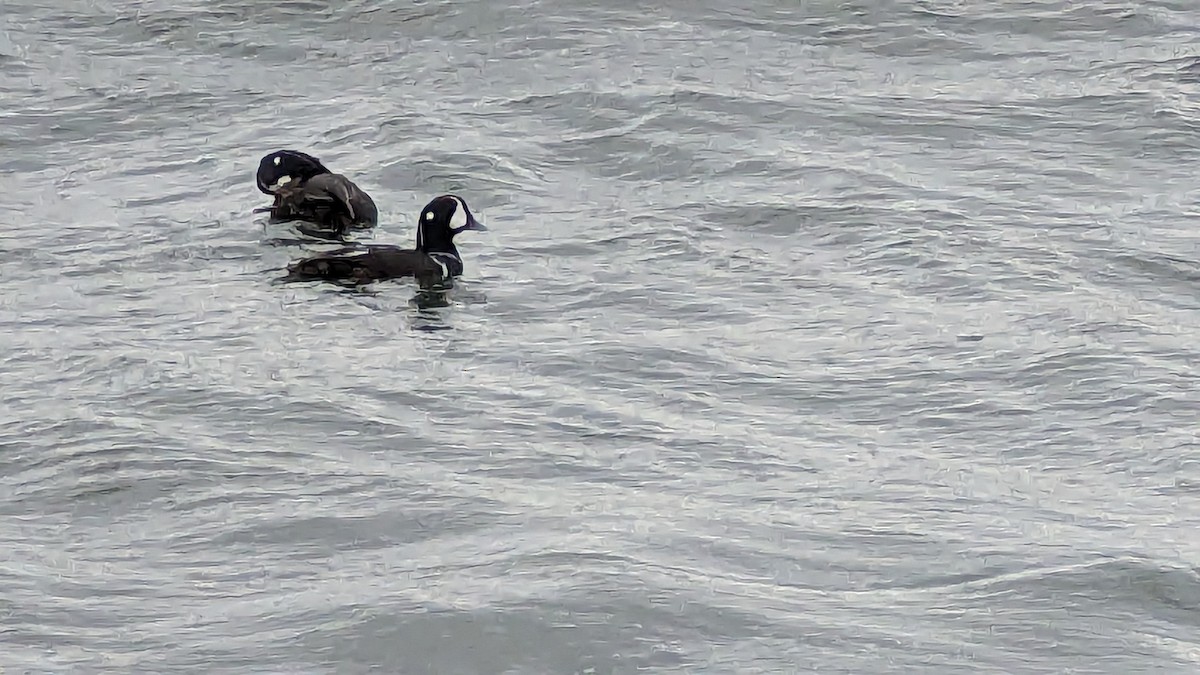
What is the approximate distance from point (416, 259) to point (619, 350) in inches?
65.3

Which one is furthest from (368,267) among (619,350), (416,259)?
(619,350)

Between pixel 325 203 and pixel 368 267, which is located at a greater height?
pixel 325 203

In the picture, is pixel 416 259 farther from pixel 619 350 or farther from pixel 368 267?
pixel 619 350

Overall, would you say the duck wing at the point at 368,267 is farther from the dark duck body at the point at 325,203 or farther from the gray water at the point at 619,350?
the dark duck body at the point at 325,203

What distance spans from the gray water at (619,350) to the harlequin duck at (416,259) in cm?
13

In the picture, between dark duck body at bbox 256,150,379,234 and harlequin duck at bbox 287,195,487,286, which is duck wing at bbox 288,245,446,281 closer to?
harlequin duck at bbox 287,195,487,286

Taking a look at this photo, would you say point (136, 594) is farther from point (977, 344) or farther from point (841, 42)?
point (841, 42)

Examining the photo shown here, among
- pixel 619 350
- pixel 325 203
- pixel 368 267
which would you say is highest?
pixel 325 203

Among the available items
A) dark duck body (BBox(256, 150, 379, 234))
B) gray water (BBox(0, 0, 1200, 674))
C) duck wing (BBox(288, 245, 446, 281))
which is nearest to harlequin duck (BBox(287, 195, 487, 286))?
duck wing (BBox(288, 245, 446, 281))

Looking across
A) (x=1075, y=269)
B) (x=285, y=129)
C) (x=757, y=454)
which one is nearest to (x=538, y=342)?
(x=757, y=454)

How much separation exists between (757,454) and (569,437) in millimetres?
778

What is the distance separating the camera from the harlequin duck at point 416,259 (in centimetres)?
1138

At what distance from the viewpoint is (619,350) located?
1024 centimetres

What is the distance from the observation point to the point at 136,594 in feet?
24.5
